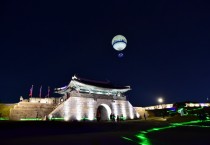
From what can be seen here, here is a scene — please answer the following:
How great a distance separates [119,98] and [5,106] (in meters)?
20.5

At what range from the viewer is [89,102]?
2991cm

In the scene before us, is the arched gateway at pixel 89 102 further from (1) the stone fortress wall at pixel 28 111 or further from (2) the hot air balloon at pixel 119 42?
(2) the hot air balloon at pixel 119 42

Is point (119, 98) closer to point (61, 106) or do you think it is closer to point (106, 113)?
point (106, 113)

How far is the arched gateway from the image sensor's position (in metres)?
26.8

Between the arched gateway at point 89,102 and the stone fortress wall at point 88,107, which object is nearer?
the stone fortress wall at point 88,107

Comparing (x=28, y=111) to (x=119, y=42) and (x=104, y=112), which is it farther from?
(x=119, y=42)

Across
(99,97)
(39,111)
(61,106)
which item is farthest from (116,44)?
(39,111)

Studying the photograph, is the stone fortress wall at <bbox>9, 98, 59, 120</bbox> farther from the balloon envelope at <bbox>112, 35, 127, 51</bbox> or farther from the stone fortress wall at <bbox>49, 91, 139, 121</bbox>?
the balloon envelope at <bbox>112, 35, 127, 51</bbox>

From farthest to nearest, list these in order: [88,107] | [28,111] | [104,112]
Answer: [104,112]
[88,107]
[28,111]

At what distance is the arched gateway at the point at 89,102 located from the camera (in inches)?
1057

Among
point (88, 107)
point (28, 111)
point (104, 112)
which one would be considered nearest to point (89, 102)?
point (88, 107)

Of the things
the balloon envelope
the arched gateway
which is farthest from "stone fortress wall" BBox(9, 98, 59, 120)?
the balloon envelope

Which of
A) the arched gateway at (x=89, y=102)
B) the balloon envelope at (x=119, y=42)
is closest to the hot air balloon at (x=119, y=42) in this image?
the balloon envelope at (x=119, y=42)

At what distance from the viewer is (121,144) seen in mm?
5359
